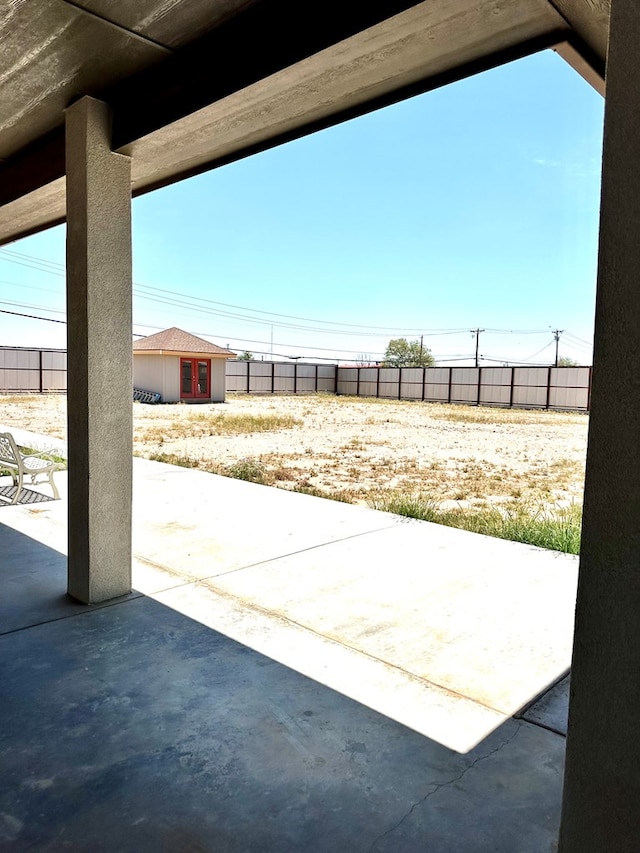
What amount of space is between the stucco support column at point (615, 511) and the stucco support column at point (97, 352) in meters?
2.77

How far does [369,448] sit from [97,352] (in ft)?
29.7

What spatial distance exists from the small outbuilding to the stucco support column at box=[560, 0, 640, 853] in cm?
2332

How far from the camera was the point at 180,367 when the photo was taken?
2403 centimetres

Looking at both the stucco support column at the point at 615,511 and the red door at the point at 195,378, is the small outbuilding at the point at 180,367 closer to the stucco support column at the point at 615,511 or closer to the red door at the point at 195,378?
the red door at the point at 195,378

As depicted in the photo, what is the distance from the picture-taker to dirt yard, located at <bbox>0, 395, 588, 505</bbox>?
8.31 metres

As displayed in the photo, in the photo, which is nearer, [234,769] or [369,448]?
[234,769]

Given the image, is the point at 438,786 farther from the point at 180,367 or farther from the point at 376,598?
the point at 180,367

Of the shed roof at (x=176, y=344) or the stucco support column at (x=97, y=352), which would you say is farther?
the shed roof at (x=176, y=344)

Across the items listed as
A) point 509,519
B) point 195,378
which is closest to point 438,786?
point 509,519

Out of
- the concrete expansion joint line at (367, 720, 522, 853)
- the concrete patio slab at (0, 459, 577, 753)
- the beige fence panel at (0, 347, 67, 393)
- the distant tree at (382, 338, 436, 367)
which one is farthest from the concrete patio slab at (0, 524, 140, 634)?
the distant tree at (382, 338, 436, 367)

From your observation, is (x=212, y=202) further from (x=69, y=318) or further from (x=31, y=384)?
(x=69, y=318)

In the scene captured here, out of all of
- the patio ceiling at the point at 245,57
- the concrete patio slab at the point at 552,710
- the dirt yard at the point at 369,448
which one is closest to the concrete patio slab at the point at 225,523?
the dirt yard at the point at 369,448

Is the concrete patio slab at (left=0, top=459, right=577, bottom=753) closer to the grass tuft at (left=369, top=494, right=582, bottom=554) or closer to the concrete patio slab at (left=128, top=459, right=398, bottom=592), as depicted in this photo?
the concrete patio slab at (left=128, top=459, right=398, bottom=592)

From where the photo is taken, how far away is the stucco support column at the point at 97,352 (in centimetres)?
322
